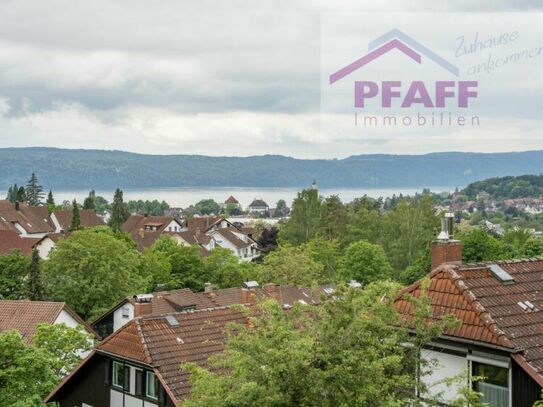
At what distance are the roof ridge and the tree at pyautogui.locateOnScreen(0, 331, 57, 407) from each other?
955 cm

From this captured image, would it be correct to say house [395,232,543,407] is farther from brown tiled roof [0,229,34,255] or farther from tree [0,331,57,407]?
brown tiled roof [0,229,34,255]

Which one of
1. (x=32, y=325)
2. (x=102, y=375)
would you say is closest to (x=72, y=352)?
(x=102, y=375)

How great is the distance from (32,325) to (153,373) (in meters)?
15.3

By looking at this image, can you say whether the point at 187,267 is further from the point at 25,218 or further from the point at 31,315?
the point at 25,218

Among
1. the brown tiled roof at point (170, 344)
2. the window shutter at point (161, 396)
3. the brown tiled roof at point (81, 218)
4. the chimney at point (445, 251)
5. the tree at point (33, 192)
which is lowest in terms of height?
the window shutter at point (161, 396)

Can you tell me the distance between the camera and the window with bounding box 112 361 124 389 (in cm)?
2195

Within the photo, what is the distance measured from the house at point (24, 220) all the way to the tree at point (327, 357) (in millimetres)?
80509

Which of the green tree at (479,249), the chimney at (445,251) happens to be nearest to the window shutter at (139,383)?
the chimney at (445,251)

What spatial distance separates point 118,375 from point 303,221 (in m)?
60.7

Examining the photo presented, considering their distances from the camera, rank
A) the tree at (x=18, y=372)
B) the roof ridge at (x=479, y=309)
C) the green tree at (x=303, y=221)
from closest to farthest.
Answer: the roof ridge at (x=479, y=309) → the tree at (x=18, y=372) → the green tree at (x=303, y=221)

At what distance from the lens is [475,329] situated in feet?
42.6

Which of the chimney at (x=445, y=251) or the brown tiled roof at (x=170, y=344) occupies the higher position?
the chimney at (x=445, y=251)

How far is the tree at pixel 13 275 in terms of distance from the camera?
48.3 metres

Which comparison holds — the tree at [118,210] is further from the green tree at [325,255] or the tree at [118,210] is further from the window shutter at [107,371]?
the window shutter at [107,371]
